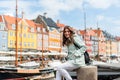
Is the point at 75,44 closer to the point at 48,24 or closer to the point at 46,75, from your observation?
the point at 46,75

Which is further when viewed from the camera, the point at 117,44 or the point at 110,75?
the point at 117,44

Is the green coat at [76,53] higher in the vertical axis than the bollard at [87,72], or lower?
higher

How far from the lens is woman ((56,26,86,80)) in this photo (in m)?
6.41

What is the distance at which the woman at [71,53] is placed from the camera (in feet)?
21.0

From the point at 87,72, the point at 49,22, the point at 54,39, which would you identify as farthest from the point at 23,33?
the point at 87,72

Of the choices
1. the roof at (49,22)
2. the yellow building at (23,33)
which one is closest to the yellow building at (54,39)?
the roof at (49,22)

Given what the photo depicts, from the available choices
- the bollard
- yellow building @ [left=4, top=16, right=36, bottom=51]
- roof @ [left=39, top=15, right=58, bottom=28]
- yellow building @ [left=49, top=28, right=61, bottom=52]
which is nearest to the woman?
the bollard

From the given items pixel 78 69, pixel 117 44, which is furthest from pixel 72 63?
pixel 117 44

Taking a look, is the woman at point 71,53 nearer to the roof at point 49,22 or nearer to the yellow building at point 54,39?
the roof at point 49,22

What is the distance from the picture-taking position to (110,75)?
940 centimetres

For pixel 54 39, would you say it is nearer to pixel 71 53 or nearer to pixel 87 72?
pixel 87 72

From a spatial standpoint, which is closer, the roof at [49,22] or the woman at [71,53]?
the woman at [71,53]

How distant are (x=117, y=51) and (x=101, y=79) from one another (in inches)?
5564

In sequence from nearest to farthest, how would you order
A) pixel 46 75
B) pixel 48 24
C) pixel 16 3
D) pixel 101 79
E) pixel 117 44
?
1. pixel 101 79
2. pixel 46 75
3. pixel 16 3
4. pixel 48 24
5. pixel 117 44
